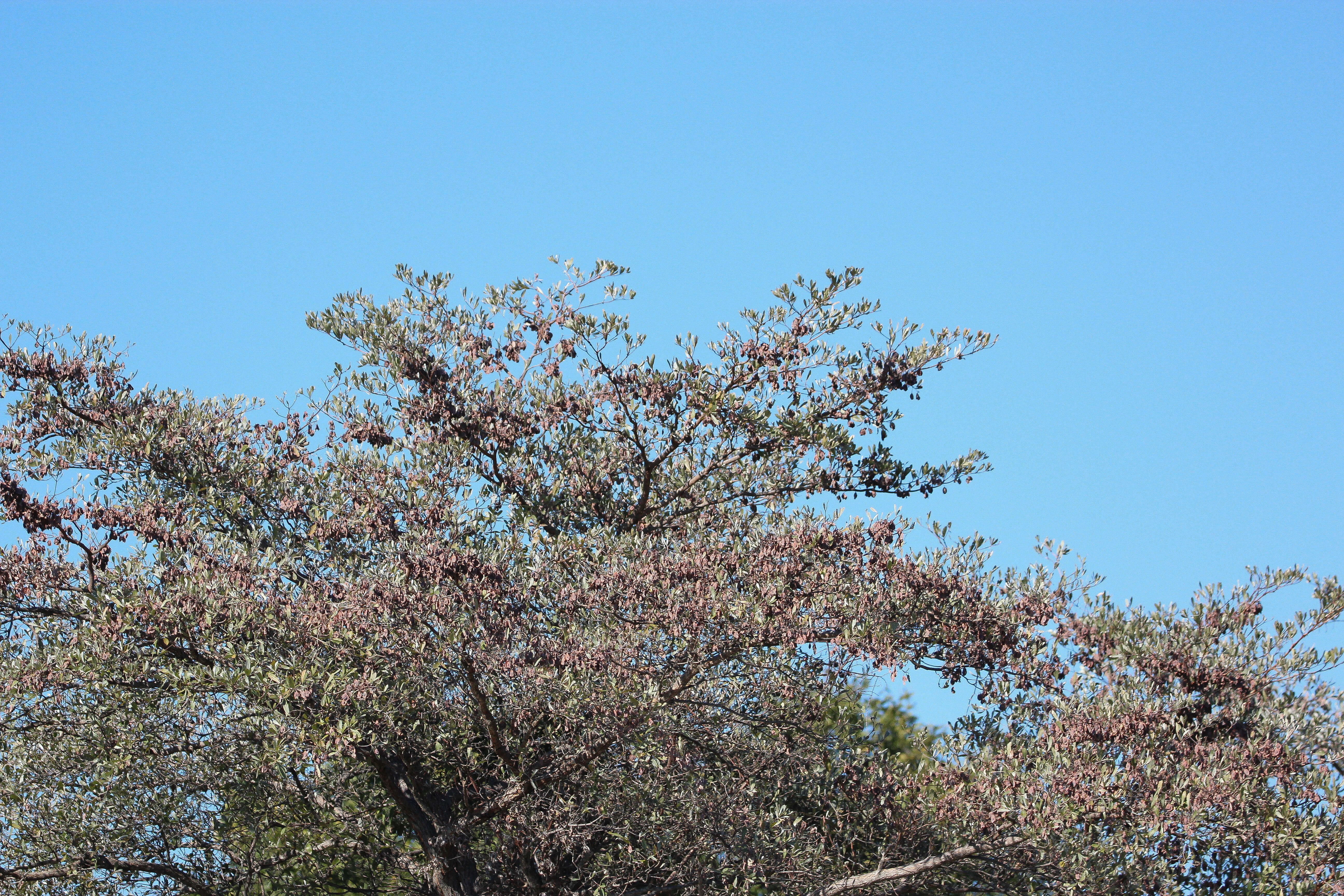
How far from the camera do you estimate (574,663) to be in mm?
12203

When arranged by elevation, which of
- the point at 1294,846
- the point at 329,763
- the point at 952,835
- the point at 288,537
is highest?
the point at 288,537

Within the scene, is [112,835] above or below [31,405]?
below

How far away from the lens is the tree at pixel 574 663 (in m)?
12.1

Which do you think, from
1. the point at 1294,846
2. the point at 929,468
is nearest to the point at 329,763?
the point at 929,468

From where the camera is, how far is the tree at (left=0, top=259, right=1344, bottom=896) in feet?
39.6

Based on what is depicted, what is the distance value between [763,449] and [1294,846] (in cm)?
730

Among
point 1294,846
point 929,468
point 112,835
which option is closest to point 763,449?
point 929,468

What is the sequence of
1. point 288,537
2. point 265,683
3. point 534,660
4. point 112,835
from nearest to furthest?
point 265,683, point 534,660, point 112,835, point 288,537

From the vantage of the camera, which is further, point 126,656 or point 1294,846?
point 126,656

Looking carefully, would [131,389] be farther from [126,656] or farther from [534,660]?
[534,660]

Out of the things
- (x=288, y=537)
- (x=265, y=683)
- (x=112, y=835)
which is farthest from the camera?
(x=288, y=537)

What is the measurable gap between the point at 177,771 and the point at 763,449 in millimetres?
7781

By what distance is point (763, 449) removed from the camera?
15.7 m

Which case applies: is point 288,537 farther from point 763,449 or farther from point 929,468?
point 929,468
